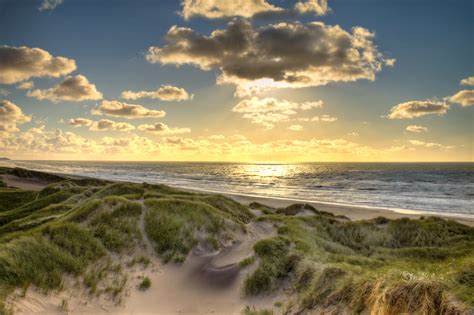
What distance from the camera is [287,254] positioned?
12.0m

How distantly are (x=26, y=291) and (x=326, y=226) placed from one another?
52.2 feet

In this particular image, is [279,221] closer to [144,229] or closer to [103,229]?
[144,229]

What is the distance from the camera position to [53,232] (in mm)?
12281

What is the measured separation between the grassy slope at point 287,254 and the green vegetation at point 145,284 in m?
0.79

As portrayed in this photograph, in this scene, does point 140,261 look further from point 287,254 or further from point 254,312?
point 287,254

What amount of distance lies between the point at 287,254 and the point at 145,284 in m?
5.29

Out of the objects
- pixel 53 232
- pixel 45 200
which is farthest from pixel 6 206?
pixel 53 232

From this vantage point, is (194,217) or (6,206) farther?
(6,206)

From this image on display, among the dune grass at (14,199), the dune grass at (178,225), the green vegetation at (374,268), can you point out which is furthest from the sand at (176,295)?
the dune grass at (14,199)

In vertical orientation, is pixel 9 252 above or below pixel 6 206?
above

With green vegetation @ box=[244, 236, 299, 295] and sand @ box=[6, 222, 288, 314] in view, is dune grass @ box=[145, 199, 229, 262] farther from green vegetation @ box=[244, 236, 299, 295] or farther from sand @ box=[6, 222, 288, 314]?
green vegetation @ box=[244, 236, 299, 295]

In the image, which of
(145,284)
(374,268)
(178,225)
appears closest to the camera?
(374,268)

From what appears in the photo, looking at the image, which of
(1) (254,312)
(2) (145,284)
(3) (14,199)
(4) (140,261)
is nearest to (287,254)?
(1) (254,312)

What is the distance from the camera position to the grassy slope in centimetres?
689
